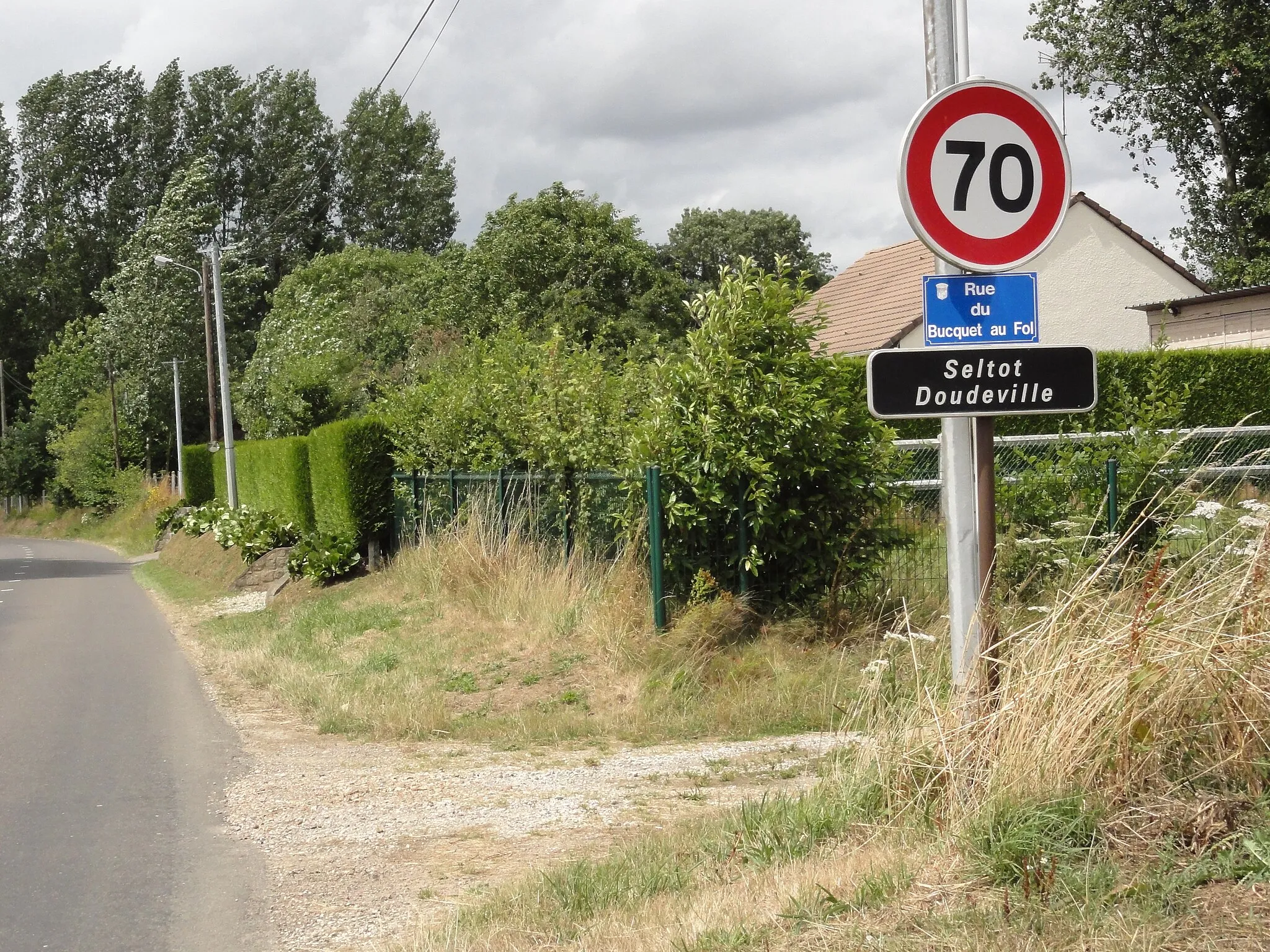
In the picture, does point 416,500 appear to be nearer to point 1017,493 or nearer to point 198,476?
point 1017,493

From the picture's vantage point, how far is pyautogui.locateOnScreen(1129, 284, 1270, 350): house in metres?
21.7

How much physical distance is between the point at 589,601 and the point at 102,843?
17.4 feet

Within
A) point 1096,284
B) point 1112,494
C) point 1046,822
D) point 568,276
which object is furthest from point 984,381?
point 568,276

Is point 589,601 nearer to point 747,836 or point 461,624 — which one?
point 461,624

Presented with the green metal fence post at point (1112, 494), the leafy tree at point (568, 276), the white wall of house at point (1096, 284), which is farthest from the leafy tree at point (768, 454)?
the leafy tree at point (568, 276)

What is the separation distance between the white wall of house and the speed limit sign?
74.7 feet

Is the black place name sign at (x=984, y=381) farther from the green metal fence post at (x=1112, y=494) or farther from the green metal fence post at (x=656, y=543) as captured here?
the green metal fence post at (x=1112, y=494)

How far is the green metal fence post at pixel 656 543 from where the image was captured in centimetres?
1030

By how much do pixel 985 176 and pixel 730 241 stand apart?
5356 cm

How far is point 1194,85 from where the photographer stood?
3222 cm

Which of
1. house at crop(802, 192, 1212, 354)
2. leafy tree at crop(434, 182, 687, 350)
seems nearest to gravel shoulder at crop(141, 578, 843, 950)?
house at crop(802, 192, 1212, 354)

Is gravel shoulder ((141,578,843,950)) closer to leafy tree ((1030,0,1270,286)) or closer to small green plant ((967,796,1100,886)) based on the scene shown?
small green plant ((967,796,1100,886))

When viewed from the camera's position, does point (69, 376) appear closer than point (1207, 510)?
No

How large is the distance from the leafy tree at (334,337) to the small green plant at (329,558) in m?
6.88
